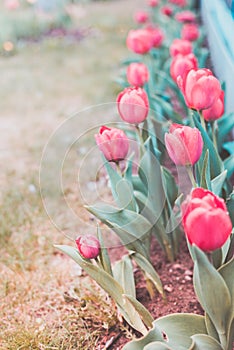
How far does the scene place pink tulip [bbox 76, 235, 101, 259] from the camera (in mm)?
1427

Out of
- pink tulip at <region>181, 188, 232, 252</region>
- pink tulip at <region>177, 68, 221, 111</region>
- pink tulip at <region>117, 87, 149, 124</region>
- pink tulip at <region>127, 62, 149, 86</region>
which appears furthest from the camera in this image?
pink tulip at <region>127, 62, 149, 86</region>

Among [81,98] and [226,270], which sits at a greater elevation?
[226,270]

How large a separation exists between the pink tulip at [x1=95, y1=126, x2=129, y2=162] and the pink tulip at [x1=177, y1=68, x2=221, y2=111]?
0.21 metres

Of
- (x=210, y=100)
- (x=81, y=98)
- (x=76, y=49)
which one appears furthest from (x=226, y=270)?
(x=76, y=49)

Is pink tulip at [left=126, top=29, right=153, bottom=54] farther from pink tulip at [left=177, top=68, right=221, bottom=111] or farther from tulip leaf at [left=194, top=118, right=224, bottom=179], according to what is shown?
pink tulip at [left=177, top=68, right=221, bottom=111]

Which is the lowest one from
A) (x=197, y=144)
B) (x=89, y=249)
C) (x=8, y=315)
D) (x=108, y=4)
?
(x=108, y=4)

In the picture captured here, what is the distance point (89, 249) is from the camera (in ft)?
4.69

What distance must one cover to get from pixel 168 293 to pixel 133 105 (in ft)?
2.13

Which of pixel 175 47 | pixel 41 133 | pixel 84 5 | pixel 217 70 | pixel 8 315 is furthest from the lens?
pixel 84 5

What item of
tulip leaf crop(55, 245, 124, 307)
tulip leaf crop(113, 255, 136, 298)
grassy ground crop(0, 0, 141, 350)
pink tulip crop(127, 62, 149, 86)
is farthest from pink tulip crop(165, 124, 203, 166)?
pink tulip crop(127, 62, 149, 86)

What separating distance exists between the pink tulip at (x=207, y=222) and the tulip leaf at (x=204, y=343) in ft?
0.79

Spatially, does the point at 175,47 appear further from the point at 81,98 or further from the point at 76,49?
the point at 76,49

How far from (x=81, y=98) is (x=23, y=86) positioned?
669mm

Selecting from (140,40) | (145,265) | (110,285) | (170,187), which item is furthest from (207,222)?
(140,40)
